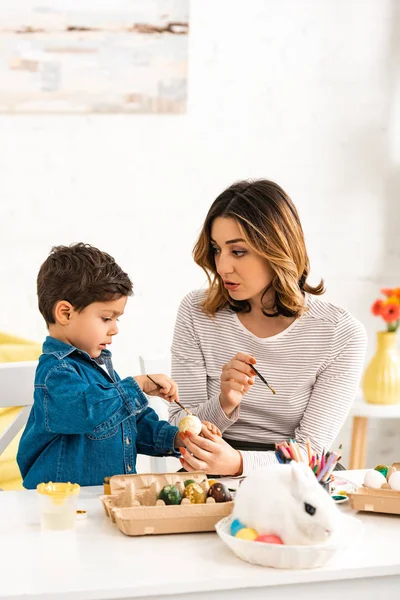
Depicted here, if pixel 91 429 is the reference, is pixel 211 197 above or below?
above

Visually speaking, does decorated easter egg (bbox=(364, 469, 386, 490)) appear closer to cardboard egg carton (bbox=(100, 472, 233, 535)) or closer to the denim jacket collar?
cardboard egg carton (bbox=(100, 472, 233, 535))

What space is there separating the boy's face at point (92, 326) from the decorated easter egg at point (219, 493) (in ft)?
1.49

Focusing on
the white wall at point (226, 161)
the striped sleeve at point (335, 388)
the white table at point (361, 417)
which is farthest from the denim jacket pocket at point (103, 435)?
the white wall at point (226, 161)

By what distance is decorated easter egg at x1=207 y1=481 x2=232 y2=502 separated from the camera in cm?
129

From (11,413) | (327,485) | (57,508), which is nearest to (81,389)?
(57,508)

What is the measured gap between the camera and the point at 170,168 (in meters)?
3.23

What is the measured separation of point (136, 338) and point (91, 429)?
5.60 feet

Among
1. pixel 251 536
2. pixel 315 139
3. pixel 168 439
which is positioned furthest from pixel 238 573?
pixel 315 139

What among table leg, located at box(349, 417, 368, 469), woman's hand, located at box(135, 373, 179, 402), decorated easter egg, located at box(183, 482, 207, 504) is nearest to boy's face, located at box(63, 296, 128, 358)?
woman's hand, located at box(135, 373, 179, 402)

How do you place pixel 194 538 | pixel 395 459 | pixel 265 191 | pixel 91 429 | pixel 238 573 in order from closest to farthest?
1. pixel 238 573
2. pixel 194 538
3. pixel 91 429
4. pixel 265 191
5. pixel 395 459

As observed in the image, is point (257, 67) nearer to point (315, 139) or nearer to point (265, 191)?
point (315, 139)

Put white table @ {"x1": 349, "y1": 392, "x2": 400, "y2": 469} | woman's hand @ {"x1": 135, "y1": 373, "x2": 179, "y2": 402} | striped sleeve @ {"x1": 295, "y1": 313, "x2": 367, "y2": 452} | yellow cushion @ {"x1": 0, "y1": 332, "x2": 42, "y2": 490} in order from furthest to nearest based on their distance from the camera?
white table @ {"x1": 349, "y1": 392, "x2": 400, "y2": 469}
yellow cushion @ {"x1": 0, "y1": 332, "x2": 42, "y2": 490}
striped sleeve @ {"x1": 295, "y1": 313, "x2": 367, "y2": 452}
woman's hand @ {"x1": 135, "y1": 373, "x2": 179, "y2": 402}

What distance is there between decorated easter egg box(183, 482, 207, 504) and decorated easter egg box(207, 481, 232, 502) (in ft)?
0.04

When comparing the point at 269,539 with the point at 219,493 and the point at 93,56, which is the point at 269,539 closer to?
the point at 219,493
